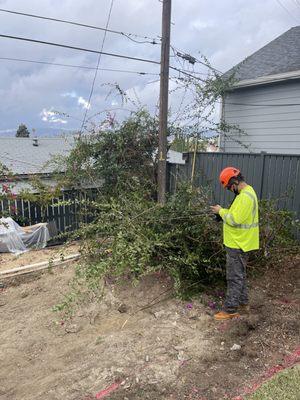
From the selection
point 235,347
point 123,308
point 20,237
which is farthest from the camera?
point 20,237

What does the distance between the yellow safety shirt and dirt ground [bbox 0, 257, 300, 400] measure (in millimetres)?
851

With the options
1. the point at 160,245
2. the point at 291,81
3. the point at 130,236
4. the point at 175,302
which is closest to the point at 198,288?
the point at 175,302

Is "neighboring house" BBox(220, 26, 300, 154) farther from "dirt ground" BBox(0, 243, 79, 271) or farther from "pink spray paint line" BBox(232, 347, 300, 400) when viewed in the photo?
"pink spray paint line" BBox(232, 347, 300, 400)

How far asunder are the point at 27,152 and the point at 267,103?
12374 mm

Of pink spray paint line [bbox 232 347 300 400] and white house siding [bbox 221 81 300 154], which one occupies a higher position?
white house siding [bbox 221 81 300 154]

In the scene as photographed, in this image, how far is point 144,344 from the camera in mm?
4227

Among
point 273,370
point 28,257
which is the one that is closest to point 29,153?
point 28,257

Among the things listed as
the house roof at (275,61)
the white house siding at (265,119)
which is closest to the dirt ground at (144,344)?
the white house siding at (265,119)

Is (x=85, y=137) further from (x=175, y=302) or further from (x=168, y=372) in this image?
(x=168, y=372)

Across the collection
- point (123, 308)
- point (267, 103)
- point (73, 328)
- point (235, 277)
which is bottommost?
point (73, 328)

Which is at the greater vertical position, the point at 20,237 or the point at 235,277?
the point at 235,277

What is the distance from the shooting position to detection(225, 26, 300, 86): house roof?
926cm

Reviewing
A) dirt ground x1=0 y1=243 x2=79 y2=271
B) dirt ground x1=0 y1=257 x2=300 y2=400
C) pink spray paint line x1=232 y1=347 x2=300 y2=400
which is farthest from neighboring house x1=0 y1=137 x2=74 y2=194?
pink spray paint line x1=232 y1=347 x2=300 y2=400

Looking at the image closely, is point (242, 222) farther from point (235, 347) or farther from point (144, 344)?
point (144, 344)
